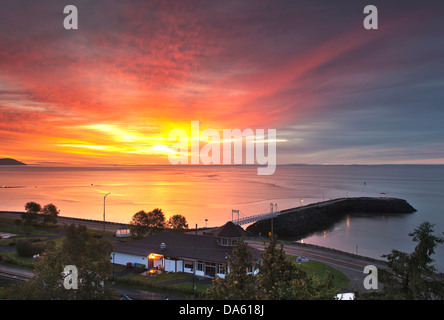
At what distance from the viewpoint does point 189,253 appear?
4006 centimetres

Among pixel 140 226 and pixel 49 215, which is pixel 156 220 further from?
pixel 49 215

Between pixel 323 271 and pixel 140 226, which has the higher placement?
pixel 140 226

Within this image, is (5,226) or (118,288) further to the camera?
(5,226)

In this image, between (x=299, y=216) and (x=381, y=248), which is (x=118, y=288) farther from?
(x=299, y=216)

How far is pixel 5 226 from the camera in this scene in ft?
224

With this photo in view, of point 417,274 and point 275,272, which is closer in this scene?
point 417,274

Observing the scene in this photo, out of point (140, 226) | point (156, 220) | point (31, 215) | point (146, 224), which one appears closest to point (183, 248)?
point (156, 220)

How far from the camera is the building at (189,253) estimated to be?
127ft

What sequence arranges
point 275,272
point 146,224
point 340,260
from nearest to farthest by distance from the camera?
point 275,272
point 340,260
point 146,224

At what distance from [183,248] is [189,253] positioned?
1964 millimetres

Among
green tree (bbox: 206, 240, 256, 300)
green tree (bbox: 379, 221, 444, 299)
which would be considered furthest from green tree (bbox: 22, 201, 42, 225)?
green tree (bbox: 379, 221, 444, 299)

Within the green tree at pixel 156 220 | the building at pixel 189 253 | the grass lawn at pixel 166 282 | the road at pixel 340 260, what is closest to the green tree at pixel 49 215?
the green tree at pixel 156 220
